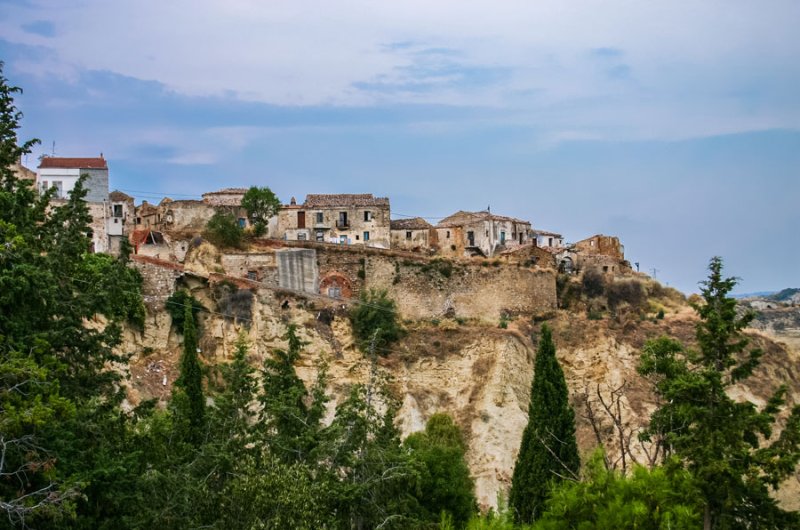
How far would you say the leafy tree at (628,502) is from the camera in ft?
101

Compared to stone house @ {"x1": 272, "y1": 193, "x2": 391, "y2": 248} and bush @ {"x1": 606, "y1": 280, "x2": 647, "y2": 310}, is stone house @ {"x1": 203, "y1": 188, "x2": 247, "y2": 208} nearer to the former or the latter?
stone house @ {"x1": 272, "y1": 193, "x2": 391, "y2": 248}

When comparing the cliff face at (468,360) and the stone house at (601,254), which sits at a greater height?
the stone house at (601,254)

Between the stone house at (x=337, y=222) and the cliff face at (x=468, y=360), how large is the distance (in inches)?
315

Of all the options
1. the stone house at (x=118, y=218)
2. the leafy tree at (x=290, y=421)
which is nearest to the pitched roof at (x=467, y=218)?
the stone house at (x=118, y=218)

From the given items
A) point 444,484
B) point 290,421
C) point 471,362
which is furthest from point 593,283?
point 290,421

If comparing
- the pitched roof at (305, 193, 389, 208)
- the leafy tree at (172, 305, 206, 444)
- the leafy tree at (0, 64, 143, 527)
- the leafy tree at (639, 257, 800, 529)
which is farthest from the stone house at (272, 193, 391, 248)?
the leafy tree at (639, 257, 800, 529)

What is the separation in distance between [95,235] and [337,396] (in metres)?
15.5

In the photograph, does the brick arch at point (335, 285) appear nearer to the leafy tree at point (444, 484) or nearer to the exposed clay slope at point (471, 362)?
the exposed clay slope at point (471, 362)

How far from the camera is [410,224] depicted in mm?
71375

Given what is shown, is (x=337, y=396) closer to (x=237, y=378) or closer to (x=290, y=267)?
(x=290, y=267)

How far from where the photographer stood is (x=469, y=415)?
57.0 meters

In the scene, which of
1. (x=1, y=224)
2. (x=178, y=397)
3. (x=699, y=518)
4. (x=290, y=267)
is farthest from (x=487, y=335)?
(x=1, y=224)

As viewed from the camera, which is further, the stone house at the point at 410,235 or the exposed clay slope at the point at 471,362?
the stone house at the point at 410,235

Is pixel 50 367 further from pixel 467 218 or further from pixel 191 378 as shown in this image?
pixel 467 218
